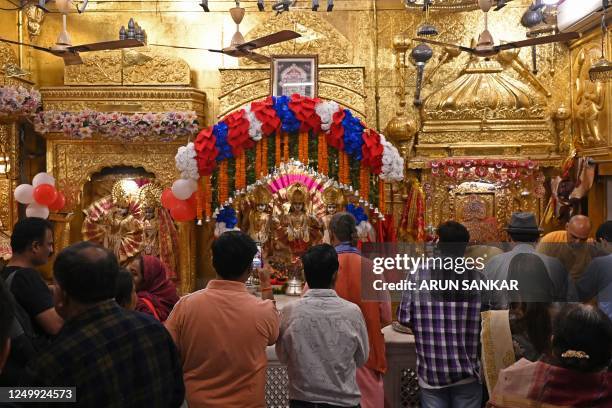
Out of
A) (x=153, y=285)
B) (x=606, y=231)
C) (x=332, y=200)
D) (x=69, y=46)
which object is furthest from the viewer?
(x=332, y=200)

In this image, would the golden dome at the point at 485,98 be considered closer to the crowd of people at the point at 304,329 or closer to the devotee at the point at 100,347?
the crowd of people at the point at 304,329

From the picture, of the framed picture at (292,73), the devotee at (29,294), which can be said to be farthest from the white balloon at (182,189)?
the devotee at (29,294)

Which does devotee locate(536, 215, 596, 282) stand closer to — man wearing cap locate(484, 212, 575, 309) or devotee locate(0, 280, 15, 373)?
man wearing cap locate(484, 212, 575, 309)

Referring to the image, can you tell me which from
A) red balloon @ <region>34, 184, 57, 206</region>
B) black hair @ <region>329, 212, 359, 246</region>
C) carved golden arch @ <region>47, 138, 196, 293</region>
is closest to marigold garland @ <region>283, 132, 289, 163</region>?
carved golden arch @ <region>47, 138, 196, 293</region>

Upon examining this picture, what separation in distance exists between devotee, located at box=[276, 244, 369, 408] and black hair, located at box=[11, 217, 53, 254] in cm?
123

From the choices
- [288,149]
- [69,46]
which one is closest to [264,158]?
[288,149]

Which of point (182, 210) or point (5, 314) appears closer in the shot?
point (5, 314)

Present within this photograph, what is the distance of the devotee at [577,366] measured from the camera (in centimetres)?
217

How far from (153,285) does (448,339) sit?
1531 millimetres

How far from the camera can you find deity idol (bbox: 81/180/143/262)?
9339mm

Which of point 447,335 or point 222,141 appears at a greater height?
point 222,141

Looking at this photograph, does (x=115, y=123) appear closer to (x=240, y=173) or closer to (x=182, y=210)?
(x=182, y=210)

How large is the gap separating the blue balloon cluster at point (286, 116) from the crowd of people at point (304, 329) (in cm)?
389

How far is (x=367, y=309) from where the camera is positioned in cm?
393
